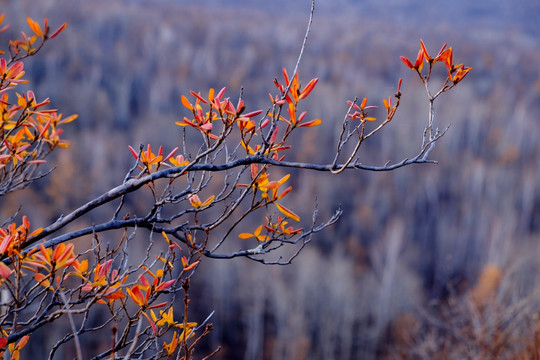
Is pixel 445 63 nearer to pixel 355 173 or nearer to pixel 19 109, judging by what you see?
pixel 19 109

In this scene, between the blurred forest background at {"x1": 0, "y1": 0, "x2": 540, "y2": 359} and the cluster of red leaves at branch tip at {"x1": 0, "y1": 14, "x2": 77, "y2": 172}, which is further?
the blurred forest background at {"x1": 0, "y1": 0, "x2": 540, "y2": 359}

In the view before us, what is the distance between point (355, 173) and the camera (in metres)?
36.8

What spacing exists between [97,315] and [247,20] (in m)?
58.0

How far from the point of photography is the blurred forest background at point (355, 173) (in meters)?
22.4

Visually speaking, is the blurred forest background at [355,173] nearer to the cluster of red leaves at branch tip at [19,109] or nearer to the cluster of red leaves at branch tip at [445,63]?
the cluster of red leaves at branch tip at [445,63]

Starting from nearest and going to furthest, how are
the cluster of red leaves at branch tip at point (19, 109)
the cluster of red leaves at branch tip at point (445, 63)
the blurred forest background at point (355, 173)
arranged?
1. the cluster of red leaves at branch tip at point (445, 63)
2. the cluster of red leaves at branch tip at point (19, 109)
3. the blurred forest background at point (355, 173)

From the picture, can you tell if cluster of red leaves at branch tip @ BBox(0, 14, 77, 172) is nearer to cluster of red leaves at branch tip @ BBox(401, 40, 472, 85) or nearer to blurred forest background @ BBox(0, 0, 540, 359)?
cluster of red leaves at branch tip @ BBox(401, 40, 472, 85)

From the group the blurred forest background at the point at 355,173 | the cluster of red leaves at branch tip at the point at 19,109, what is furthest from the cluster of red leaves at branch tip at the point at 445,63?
the blurred forest background at the point at 355,173

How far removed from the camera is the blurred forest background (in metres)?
22.4

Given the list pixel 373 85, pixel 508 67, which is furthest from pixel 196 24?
pixel 508 67

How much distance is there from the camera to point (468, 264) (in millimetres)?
29594

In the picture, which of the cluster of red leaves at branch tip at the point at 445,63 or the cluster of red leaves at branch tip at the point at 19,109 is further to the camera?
the cluster of red leaves at branch tip at the point at 19,109

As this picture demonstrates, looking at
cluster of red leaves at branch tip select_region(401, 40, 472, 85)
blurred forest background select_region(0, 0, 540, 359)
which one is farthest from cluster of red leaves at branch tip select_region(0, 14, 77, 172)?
blurred forest background select_region(0, 0, 540, 359)

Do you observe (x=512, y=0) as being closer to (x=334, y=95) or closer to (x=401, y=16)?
(x=401, y=16)
